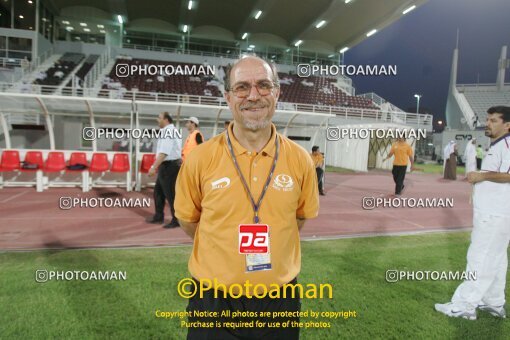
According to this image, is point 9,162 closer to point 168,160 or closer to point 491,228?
point 168,160

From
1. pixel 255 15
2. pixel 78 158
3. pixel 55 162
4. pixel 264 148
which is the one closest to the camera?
pixel 264 148

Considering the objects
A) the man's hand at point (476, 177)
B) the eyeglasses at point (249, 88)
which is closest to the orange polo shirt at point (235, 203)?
the eyeglasses at point (249, 88)

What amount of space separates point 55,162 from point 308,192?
10207 mm

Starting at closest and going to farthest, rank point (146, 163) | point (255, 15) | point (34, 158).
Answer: point (34, 158), point (146, 163), point (255, 15)

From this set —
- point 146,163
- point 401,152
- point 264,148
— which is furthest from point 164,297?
point 401,152

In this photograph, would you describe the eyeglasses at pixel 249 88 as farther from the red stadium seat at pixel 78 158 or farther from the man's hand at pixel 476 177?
the red stadium seat at pixel 78 158

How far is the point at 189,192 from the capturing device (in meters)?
1.93

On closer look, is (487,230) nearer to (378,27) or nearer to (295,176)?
(295,176)

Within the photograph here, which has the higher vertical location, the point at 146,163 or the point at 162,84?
the point at 162,84

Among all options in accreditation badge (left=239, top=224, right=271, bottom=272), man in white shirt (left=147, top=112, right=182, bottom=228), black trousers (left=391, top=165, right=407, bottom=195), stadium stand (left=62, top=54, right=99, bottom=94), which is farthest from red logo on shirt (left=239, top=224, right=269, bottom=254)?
stadium stand (left=62, top=54, right=99, bottom=94)

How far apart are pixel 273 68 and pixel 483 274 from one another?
3.12 meters

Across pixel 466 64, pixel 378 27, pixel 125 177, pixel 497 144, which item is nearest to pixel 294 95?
pixel 378 27

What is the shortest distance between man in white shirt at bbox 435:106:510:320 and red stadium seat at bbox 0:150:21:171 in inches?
430

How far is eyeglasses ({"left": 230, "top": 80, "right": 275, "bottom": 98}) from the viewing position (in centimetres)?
182
